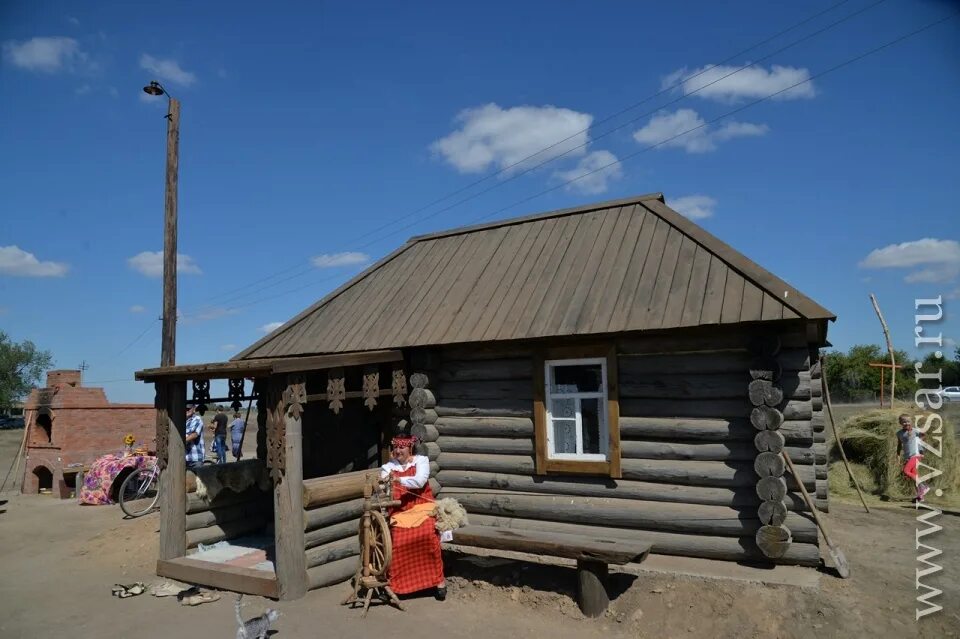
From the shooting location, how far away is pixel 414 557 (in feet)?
24.4

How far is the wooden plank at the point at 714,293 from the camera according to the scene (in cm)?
722

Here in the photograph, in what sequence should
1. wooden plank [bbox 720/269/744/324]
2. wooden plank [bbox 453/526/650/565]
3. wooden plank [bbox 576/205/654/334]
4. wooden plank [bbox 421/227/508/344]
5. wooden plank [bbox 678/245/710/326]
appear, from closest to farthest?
wooden plank [bbox 453/526/650/565] < wooden plank [bbox 720/269/744/324] < wooden plank [bbox 678/245/710/326] < wooden plank [bbox 576/205/654/334] < wooden plank [bbox 421/227/508/344]

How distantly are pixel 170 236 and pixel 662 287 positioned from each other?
9.85 metres

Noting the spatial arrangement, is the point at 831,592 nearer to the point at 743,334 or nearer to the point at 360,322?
the point at 743,334

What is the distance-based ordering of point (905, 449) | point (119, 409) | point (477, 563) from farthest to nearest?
1. point (119, 409)
2. point (905, 449)
3. point (477, 563)

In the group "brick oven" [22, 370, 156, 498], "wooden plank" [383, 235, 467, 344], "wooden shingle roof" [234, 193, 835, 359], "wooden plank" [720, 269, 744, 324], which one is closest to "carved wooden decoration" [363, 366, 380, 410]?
"wooden shingle roof" [234, 193, 835, 359]

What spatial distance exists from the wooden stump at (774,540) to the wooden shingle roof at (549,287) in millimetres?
2252

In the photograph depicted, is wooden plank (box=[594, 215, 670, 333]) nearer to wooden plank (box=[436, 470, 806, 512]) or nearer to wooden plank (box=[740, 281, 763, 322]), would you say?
wooden plank (box=[740, 281, 763, 322])

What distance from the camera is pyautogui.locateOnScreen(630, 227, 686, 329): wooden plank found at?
7.61 m

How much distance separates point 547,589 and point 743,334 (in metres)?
3.67

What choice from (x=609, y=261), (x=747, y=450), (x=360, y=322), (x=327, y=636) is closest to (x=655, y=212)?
(x=609, y=261)

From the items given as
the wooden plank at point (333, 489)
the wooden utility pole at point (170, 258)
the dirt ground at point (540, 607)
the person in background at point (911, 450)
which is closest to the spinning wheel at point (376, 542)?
the dirt ground at point (540, 607)

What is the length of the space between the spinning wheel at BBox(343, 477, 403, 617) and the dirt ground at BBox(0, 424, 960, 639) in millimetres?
219

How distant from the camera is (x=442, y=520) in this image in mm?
7688
